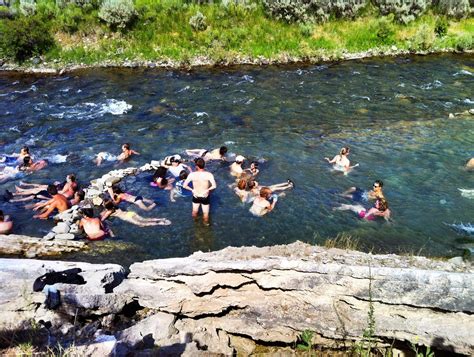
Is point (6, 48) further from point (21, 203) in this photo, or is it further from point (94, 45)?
point (21, 203)

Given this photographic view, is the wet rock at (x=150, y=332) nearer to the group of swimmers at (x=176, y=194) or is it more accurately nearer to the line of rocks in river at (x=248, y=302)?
the line of rocks in river at (x=248, y=302)

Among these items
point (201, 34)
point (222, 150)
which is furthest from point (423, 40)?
point (222, 150)

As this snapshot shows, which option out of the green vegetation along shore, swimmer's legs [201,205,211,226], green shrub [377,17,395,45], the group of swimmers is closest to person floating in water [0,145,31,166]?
the group of swimmers

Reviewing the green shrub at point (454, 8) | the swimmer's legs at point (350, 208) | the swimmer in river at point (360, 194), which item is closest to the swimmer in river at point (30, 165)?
the swimmer's legs at point (350, 208)

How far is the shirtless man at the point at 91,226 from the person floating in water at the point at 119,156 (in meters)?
4.71

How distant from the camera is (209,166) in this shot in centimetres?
1532

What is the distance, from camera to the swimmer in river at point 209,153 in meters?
15.3

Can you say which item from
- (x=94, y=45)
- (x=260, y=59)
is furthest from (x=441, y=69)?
(x=94, y=45)

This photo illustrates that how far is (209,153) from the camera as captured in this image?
16.0m

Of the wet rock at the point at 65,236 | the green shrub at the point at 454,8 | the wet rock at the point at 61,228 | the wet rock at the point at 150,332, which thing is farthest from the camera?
the green shrub at the point at 454,8

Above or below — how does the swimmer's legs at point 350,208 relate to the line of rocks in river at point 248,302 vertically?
below

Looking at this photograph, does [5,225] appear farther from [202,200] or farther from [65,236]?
[202,200]

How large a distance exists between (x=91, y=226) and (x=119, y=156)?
5.18 m

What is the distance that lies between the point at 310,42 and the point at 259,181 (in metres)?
17.7
